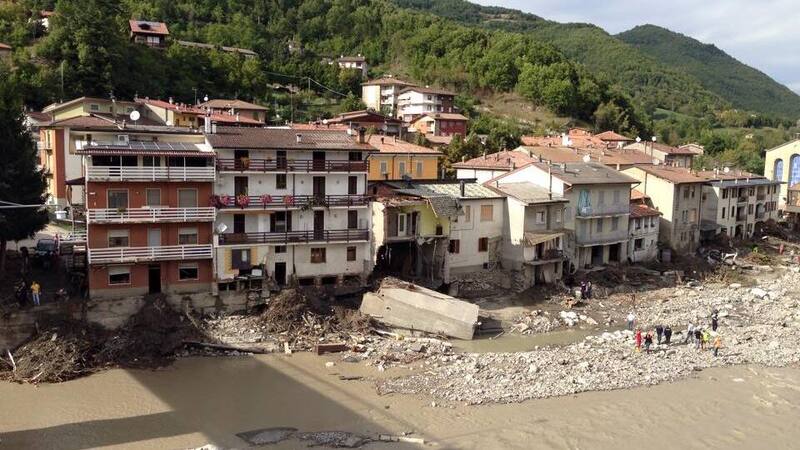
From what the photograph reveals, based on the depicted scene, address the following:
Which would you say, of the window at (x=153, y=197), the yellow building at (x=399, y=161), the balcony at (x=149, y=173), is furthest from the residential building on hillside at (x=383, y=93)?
the window at (x=153, y=197)

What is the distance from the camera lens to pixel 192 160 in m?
34.0

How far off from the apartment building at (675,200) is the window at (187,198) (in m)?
37.1

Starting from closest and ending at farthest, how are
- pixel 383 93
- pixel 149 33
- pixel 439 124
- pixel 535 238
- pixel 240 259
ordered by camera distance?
pixel 240 259 < pixel 535 238 < pixel 439 124 < pixel 149 33 < pixel 383 93

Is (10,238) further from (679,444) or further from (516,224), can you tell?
(679,444)

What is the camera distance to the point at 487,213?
43250mm

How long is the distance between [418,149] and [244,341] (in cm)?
2527

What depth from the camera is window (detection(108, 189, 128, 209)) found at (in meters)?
32.2

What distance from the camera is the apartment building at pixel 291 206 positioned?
115ft

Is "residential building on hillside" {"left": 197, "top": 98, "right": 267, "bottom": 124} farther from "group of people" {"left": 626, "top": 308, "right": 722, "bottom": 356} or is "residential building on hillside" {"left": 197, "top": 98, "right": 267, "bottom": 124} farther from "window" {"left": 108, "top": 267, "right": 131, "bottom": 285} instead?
"group of people" {"left": 626, "top": 308, "right": 722, "bottom": 356}

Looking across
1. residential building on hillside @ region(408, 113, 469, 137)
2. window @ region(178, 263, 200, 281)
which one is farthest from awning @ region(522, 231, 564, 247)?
residential building on hillside @ region(408, 113, 469, 137)

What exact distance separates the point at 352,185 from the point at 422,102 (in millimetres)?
68164

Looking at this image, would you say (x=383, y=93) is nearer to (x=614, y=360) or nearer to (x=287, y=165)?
(x=287, y=165)

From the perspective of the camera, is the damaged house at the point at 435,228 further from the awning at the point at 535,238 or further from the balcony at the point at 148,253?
the balcony at the point at 148,253

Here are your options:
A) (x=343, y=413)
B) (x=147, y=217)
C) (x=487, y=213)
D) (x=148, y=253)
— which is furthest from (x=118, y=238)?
(x=487, y=213)
